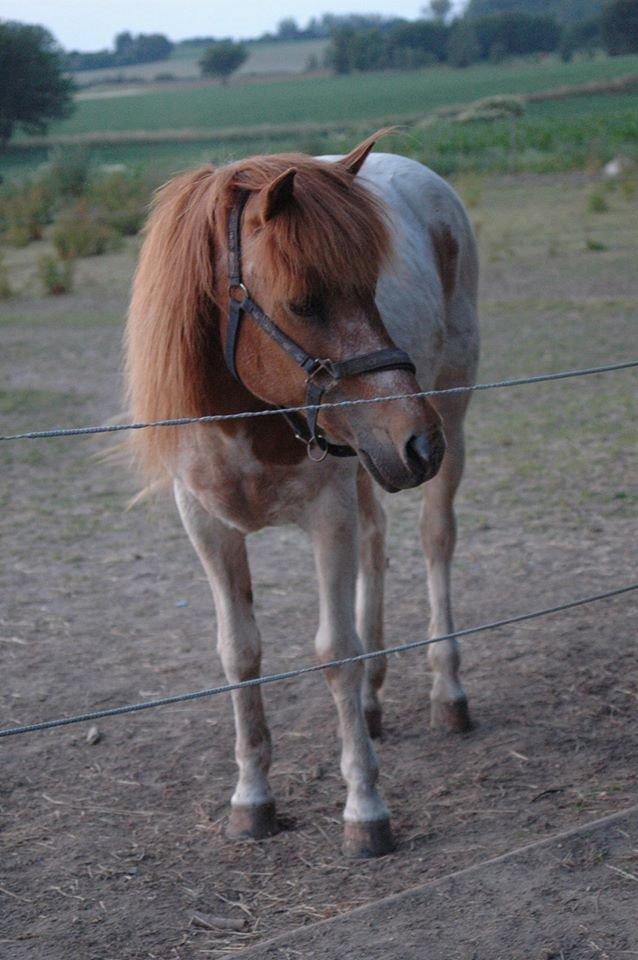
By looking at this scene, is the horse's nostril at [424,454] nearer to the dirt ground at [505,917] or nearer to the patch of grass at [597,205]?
the dirt ground at [505,917]

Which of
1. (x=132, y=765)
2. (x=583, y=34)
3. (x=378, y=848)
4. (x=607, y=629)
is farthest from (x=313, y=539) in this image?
(x=583, y=34)

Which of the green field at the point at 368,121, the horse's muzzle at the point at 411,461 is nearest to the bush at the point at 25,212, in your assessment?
the green field at the point at 368,121

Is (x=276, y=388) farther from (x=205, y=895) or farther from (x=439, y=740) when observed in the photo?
(x=439, y=740)

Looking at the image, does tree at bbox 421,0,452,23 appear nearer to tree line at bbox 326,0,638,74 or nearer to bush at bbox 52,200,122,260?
tree line at bbox 326,0,638,74

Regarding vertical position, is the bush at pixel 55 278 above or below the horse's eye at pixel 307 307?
below

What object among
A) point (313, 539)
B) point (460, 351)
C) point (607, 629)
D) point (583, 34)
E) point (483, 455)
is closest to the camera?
point (313, 539)

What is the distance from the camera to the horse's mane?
254 centimetres

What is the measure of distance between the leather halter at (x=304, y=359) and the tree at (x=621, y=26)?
52243 mm

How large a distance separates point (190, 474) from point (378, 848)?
4.03 feet

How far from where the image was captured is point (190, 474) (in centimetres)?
308

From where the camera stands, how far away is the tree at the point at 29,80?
20.9 feet

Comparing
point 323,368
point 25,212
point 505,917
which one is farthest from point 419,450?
point 25,212

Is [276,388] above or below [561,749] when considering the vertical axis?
above

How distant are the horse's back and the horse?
1 cm
